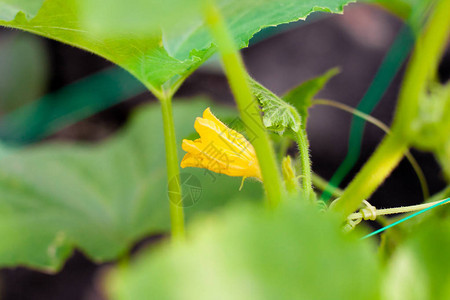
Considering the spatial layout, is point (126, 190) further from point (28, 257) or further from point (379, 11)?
point (379, 11)

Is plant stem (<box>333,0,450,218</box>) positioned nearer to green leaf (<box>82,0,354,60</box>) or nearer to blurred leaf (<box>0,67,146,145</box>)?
green leaf (<box>82,0,354,60</box>)

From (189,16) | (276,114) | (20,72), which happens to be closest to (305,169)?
(276,114)

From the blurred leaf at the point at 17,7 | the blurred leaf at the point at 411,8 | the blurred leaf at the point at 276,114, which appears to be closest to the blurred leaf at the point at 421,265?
the blurred leaf at the point at 276,114

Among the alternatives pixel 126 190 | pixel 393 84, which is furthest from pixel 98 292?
pixel 393 84

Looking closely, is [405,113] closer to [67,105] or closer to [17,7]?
[17,7]

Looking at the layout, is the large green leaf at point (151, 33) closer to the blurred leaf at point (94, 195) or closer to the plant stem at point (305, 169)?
the plant stem at point (305, 169)

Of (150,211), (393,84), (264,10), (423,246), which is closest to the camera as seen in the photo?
(423,246)
